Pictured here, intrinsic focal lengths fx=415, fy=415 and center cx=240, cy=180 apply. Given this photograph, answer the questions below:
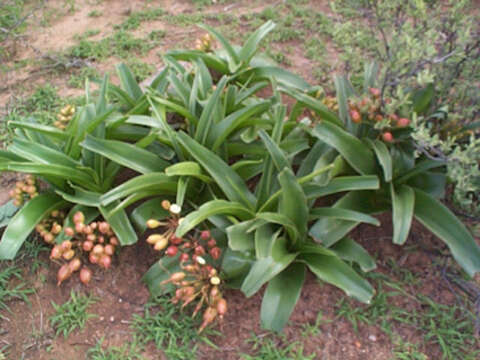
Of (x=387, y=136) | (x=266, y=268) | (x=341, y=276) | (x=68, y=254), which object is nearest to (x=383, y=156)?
(x=387, y=136)

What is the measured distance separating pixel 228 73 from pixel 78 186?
144cm

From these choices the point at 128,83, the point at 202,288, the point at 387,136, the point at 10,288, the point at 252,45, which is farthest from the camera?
the point at 252,45

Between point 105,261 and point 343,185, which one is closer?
point 343,185

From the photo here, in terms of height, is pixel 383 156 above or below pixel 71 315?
above

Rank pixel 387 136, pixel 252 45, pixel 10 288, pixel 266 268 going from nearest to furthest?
1. pixel 266 268
2. pixel 387 136
3. pixel 10 288
4. pixel 252 45

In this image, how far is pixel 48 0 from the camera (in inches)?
196

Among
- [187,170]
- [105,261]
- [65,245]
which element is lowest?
[105,261]

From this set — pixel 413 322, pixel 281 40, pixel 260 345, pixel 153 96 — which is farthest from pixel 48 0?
pixel 413 322

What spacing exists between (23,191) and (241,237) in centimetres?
135

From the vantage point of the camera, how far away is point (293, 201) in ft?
6.47

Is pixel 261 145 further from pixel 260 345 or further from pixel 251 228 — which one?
pixel 260 345

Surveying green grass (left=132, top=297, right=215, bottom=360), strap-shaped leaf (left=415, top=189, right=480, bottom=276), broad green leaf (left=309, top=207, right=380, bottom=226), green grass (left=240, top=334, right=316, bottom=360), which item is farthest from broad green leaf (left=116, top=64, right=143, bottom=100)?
strap-shaped leaf (left=415, top=189, right=480, bottom=276)

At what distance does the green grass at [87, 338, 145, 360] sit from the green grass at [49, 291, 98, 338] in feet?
0.51

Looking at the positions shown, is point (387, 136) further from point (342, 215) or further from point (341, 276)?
point (341, 276)
